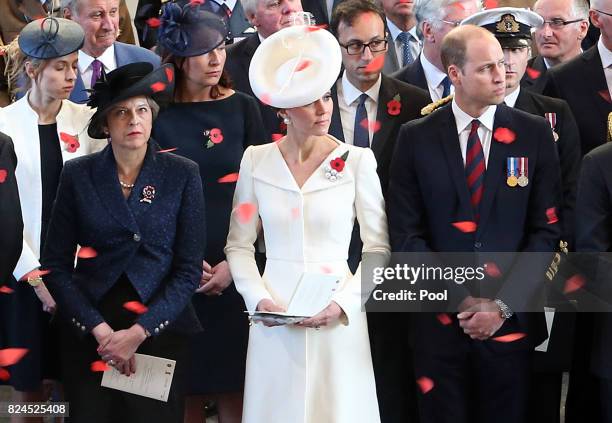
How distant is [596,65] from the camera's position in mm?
5270

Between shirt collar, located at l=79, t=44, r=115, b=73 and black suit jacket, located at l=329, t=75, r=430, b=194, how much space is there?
1168mm

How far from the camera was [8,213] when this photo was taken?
4.39 meters

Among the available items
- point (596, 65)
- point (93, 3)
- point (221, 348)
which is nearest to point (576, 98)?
point (596, 65)

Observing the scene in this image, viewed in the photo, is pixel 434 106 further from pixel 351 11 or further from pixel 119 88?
pixel 119 88

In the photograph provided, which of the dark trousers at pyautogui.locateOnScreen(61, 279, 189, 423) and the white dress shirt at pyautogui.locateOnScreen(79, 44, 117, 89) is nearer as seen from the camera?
the dark trousers at pyautogui.locateOnScreen(61, 279, 189, 423)

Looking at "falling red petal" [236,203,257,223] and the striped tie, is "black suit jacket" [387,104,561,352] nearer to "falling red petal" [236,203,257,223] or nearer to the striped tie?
the striped tie

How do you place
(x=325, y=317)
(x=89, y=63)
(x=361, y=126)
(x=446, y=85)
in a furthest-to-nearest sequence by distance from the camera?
(x=89, y=63)
(x=446, y=85)
(x=361, y=126)
(x=325, y=317)

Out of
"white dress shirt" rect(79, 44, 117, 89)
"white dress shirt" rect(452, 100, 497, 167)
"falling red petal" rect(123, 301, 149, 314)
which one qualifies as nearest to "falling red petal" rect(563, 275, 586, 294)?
"white dress shirt" rect(452, 100, 497, 167)

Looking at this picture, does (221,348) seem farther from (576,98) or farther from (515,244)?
(576,98)

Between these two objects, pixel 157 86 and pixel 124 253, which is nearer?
pixel 124 253

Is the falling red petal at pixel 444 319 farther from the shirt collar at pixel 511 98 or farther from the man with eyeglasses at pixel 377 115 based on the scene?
the shirt collar at pixel 511 98

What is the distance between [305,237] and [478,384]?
2.74ft

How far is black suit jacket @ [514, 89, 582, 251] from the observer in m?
4.72

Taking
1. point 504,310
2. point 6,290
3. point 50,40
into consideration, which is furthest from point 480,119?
point 6,290
